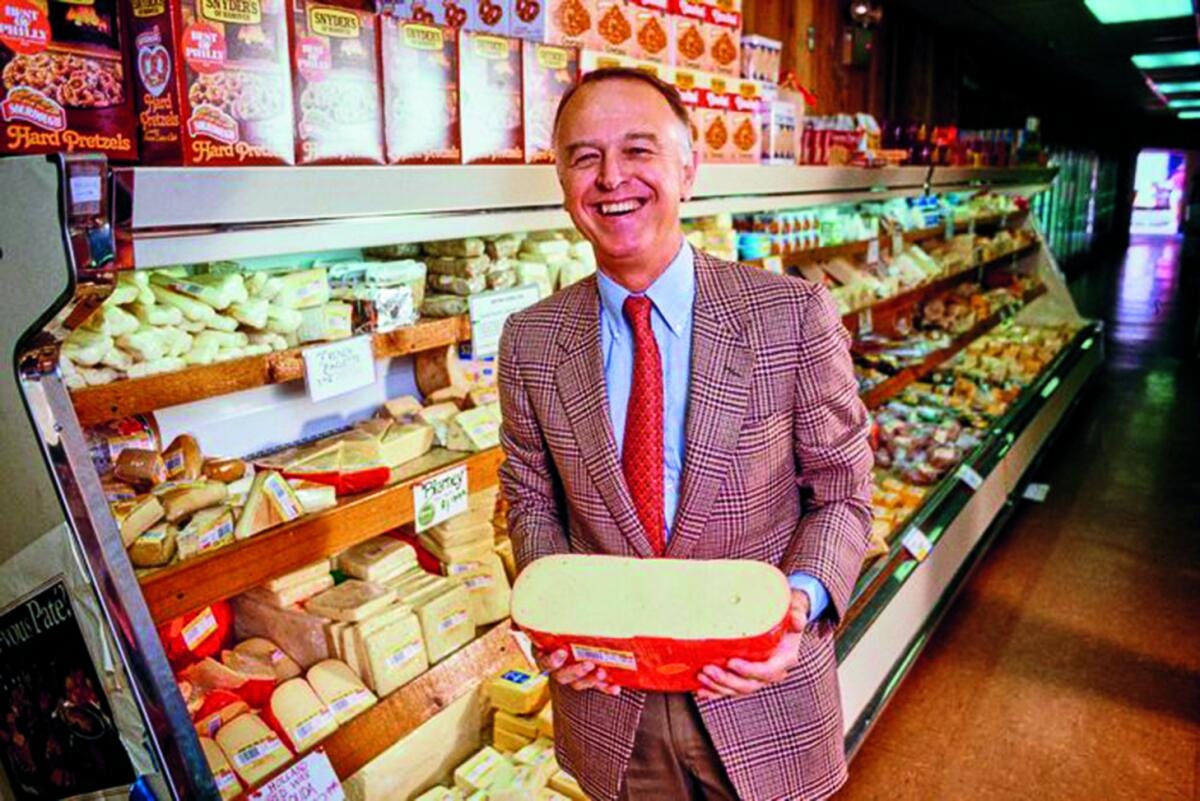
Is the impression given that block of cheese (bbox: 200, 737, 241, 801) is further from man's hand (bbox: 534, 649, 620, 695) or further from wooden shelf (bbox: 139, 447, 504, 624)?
man's hand (bbox: 534, 649, 620, 695)

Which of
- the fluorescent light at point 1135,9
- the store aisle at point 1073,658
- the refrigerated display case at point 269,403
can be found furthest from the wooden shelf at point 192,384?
the fluorescent light at point 1135,9

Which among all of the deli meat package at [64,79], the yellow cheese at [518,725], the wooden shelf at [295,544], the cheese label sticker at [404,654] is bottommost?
the yellow cheese at [518,725]

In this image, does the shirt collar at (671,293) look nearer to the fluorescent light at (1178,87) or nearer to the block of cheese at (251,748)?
the block of cheese at (251,748)

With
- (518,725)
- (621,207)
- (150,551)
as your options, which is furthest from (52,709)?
(518,725)

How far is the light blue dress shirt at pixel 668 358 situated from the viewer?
5.05 feet

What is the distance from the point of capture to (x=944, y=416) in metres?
4.95

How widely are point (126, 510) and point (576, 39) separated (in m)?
1.57

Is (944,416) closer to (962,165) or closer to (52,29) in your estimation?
(962,165)

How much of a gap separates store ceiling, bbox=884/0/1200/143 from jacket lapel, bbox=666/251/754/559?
20.9ft

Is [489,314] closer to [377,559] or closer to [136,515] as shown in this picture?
[377,559]

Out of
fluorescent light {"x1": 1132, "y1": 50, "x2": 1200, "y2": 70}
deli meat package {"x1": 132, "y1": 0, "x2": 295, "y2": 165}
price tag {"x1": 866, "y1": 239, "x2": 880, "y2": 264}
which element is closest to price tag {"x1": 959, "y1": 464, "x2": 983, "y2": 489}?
price tag {"x1": 866, "y1": 239, "x2": 880, "y2": 264}

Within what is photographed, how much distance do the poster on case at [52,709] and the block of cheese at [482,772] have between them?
128 centimetres

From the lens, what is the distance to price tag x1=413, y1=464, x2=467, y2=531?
2.01 meters

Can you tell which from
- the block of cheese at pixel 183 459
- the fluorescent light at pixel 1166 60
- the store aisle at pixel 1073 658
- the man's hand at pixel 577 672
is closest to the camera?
the man's hand at pixel 577 672
